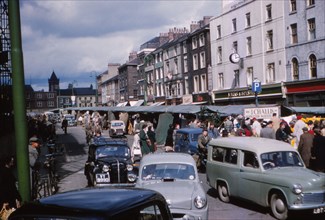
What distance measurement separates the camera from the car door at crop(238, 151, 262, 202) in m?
10.2

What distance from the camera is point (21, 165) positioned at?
468 cm

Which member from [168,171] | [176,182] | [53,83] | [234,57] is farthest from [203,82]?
[53,83]

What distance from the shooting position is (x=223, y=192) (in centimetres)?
1170

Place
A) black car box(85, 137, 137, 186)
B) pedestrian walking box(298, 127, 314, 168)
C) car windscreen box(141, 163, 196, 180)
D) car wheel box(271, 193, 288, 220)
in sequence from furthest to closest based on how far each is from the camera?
black car box(85, 137, 137, 186), pedestrian walking box(298, 127, 314, 168), car windscreen box(141, 163, 196, 180), car wheel box(271, 193, 288, 220)

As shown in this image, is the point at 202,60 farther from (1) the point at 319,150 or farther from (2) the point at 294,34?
(1) the point at 319,150

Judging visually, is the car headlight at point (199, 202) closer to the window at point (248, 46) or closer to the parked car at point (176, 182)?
the parked car at point (176, 182)

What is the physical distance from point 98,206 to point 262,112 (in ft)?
51.1

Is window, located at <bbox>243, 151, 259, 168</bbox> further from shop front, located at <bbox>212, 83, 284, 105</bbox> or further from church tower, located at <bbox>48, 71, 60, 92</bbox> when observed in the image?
church tower, located at <bbox>48, 71, 60, 92</bbox>

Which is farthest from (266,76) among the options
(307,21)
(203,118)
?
(203,118)

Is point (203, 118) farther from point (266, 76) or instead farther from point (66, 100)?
point (66, 100)

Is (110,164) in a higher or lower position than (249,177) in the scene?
higher

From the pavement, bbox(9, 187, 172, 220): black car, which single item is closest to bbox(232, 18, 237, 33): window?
the pavement

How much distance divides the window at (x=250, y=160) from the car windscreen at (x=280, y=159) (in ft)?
0.75

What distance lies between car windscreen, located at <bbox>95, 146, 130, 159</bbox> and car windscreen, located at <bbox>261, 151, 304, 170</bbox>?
17.9ft
